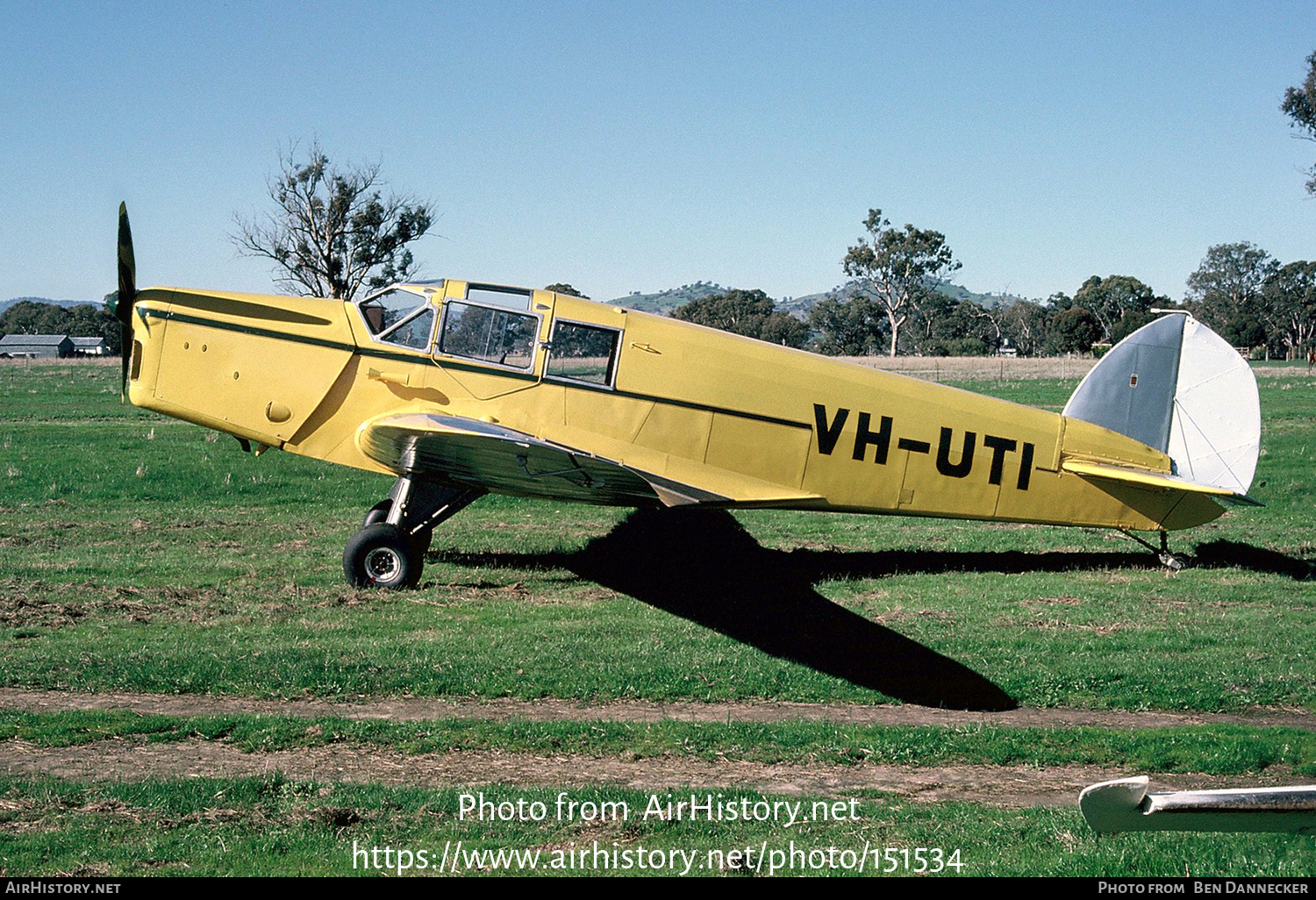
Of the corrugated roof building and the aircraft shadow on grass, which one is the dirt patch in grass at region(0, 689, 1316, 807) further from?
the corrugated roof building

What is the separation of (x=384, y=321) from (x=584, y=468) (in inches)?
135

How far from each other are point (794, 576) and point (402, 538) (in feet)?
14.8

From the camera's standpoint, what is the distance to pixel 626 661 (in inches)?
321

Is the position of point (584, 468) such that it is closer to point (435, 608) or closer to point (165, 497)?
point (435, 608)

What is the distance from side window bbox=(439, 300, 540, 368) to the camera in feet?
32.4

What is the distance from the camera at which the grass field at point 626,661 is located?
16.3 ft

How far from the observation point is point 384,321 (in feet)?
33.2

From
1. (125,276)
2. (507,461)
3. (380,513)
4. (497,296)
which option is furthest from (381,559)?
(125,276)

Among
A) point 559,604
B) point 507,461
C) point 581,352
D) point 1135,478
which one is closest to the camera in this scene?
point 507,461

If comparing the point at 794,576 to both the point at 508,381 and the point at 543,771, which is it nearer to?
the point at 508,381

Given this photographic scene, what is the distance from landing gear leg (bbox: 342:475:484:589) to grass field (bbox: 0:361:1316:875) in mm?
289

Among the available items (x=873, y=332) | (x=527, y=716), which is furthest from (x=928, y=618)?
(x=873, y=332)

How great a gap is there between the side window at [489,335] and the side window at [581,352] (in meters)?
0.24

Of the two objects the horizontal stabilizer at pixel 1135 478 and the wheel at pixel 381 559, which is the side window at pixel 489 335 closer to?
the wheel at pixel 381 559
